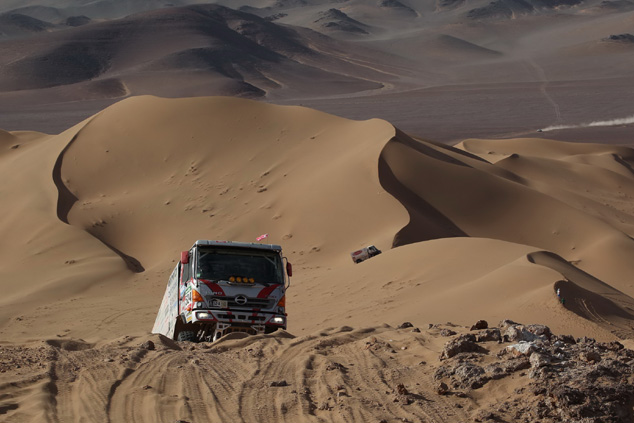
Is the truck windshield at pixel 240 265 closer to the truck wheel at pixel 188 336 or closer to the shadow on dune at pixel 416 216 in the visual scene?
the truck wheel at pixel 188 336

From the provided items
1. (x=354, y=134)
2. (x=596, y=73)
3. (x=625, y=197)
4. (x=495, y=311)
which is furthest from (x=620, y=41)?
(x=495, y=311)

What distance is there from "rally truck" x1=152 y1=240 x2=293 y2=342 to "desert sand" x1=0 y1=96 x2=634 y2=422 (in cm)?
97

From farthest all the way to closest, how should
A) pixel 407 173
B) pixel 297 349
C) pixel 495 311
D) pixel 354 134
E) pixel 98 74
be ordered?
pixel 98 74 < pixel 354 134 < pixel 407 173 < pixel 495 311 < pixel 297 349

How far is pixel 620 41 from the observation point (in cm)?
15025

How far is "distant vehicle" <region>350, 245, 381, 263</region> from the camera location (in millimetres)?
23141

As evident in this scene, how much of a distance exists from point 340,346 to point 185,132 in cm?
2548

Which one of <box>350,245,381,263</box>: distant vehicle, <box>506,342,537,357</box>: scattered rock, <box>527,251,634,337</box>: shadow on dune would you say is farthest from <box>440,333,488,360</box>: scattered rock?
<box>350,245,381,263</box>: distant vehicle

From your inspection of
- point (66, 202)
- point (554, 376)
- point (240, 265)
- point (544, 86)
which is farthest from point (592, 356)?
point (544, 86)

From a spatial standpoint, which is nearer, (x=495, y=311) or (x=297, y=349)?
(x=297, y=349)

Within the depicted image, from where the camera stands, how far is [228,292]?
13.3m

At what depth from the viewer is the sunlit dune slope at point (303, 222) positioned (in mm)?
18656

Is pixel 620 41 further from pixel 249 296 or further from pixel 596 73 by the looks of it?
pixel 249 296

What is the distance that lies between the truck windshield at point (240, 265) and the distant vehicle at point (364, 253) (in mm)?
9389

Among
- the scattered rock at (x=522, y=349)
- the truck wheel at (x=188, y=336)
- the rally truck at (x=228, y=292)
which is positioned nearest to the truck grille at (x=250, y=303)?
the rally truck at (x=228, y=292)
